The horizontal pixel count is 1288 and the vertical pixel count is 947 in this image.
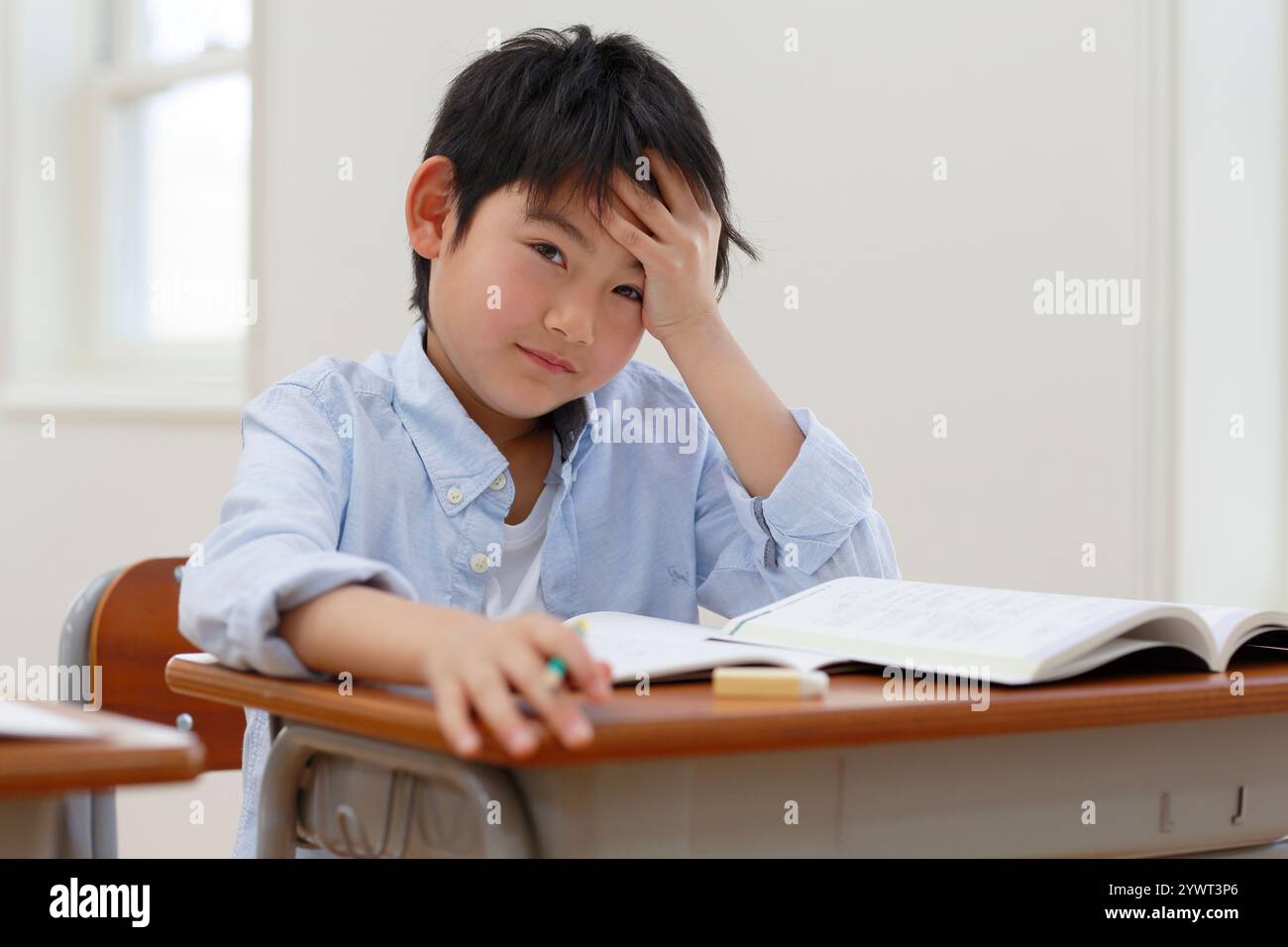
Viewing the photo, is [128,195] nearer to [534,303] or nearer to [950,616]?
[534,303]

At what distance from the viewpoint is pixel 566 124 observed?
1.26 m

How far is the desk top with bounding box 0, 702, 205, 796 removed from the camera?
581 millimetres

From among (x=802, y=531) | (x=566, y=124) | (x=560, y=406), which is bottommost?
(x=802, y=531)

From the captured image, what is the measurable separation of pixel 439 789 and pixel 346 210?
183 cm

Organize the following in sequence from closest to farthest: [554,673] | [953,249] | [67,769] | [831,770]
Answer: [67,769] < [554,673] < [831,770] < [953,249]

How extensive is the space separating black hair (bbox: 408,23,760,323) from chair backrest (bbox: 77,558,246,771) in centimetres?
37

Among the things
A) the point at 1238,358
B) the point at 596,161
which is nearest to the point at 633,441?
the point at 596,161

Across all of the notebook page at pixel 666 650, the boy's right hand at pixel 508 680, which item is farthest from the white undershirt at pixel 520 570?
the boy's right hand at pixel 508 680

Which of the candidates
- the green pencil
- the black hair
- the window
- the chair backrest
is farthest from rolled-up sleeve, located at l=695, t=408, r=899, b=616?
the window

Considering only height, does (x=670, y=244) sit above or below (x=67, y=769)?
above

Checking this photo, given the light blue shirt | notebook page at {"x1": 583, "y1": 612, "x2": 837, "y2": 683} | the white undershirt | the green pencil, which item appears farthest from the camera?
the white undershirt

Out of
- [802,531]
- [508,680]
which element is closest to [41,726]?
[508,680]

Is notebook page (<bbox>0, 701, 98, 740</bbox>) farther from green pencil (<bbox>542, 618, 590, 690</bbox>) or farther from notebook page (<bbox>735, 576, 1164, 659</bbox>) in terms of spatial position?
notebook page (<bbox>735, 576, 1164, 659</bbox>)

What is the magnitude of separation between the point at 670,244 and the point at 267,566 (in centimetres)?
53
